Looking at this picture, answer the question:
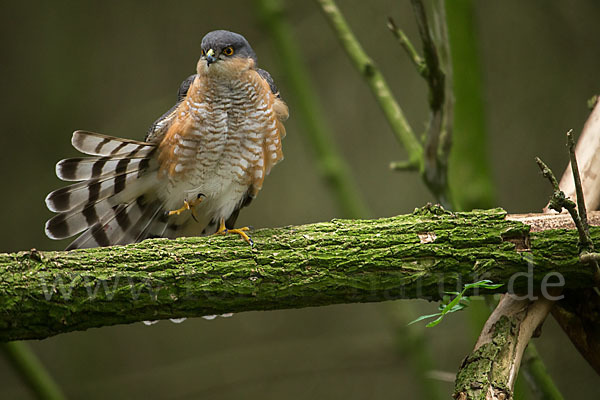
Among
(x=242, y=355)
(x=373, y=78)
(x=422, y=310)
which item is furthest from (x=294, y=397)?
(x=373, y=78)

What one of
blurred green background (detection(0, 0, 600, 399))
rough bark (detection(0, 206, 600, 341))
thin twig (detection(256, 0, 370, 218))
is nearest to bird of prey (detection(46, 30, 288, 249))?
rough bark (detection(0, 206, 600, 341))

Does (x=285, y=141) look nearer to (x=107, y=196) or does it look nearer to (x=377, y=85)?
(x=377, y=85)

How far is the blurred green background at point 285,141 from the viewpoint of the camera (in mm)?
3271

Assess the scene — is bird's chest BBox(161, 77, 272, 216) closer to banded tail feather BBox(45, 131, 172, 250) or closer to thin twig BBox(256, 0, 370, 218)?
banded tail feather BBox(45, 131, 172, 250)

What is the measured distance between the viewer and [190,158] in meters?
1.78

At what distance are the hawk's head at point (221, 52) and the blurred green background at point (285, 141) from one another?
143 cm

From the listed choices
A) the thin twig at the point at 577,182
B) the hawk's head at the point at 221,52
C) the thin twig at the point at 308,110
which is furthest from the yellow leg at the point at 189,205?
the thin twig at the point at 577,182

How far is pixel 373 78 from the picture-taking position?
2.06 meters

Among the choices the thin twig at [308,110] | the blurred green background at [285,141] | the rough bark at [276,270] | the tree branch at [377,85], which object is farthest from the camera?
the blurred green background at [285,141]

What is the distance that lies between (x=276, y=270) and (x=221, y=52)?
2.38 ft

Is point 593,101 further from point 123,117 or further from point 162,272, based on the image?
point 123,117

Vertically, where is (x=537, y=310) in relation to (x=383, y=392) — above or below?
above

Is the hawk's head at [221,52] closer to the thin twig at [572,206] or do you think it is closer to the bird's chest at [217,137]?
the bird's chest at [217,137]

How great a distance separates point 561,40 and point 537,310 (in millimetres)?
2271
